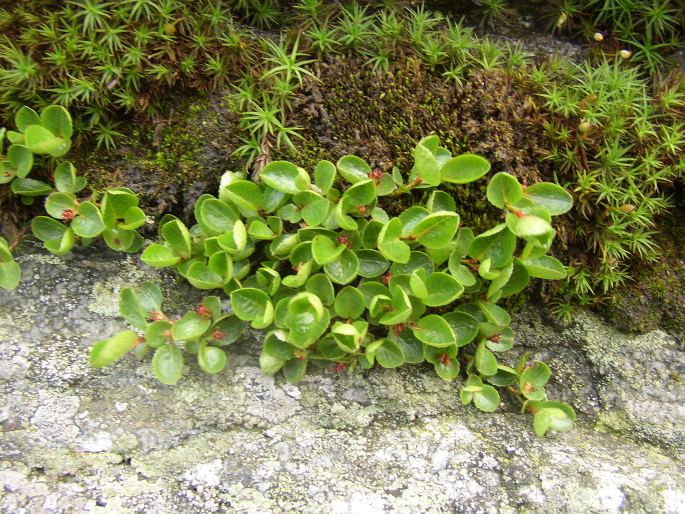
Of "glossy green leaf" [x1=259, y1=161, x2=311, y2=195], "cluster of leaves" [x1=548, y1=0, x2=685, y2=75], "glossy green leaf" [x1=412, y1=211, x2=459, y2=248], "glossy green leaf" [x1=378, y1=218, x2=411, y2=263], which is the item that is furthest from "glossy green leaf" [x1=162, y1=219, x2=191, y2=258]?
"cluster of leaves" [x1=548, y1=0, x2=685, y2=75]

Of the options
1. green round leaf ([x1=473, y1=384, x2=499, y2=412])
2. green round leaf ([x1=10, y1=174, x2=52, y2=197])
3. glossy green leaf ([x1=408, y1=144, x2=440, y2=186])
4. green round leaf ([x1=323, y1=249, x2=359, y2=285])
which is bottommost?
green round leaf ([x1=473, y1=384, x2=499, y2=412])

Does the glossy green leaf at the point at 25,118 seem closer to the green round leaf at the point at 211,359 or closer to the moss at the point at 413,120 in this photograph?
the moss at the point at 413,120

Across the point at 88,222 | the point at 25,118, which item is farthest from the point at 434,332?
the point at 25,118

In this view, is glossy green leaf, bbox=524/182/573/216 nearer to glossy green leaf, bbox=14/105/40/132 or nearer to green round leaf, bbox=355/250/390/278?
green round leaf, bbox=355/250/390/278

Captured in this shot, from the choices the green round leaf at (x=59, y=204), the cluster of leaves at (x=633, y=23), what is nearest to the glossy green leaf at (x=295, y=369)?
the green round leaf at (x=59, y=204)

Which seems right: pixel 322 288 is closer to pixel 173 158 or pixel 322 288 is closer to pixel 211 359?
pixel 211 359
